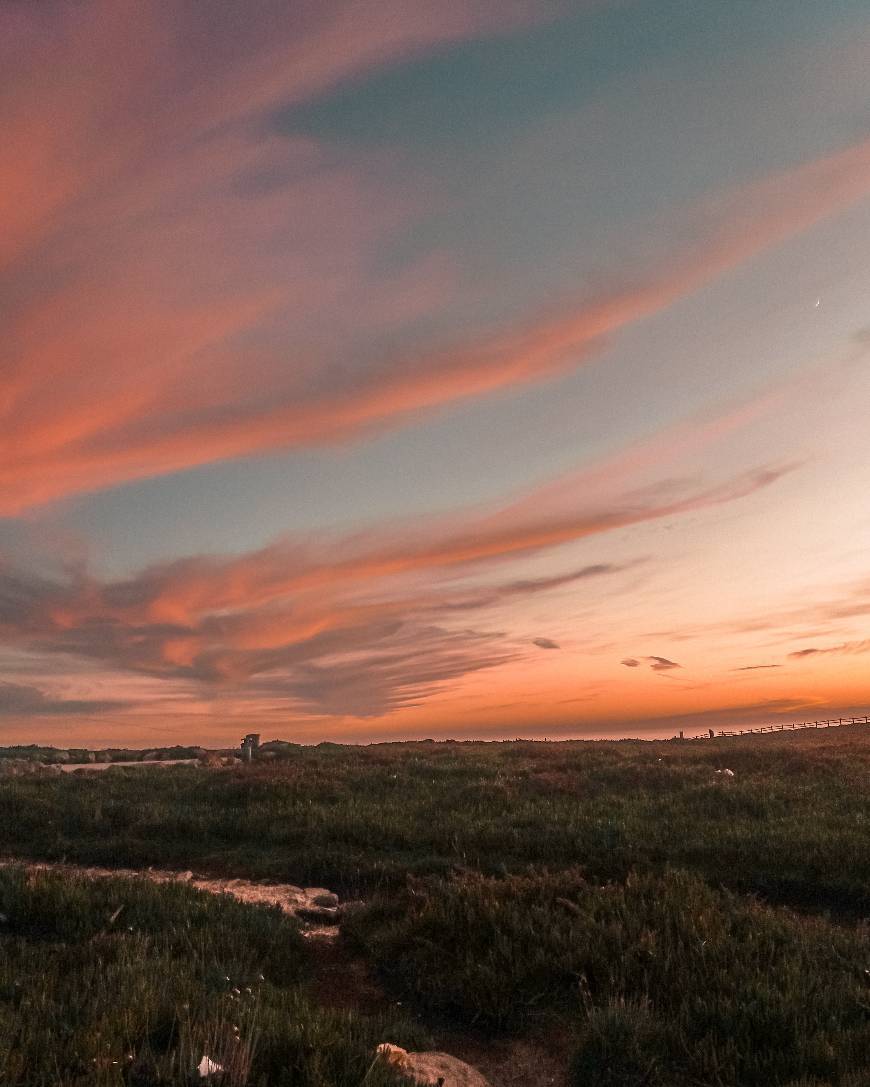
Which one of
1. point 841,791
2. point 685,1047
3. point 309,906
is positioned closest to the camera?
point 685,1047

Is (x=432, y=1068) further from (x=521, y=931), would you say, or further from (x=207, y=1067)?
(x=521, y=931)

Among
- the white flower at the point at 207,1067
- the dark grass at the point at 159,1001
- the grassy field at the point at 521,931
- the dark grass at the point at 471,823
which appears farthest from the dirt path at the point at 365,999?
the white flower at the point at 207,1067

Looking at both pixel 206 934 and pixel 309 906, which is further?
pixel 309 906

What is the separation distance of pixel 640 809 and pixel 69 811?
1277cm

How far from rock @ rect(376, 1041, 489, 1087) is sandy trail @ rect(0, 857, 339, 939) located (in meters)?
3.94

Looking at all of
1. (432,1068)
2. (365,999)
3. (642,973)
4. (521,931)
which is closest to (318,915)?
(365,999)

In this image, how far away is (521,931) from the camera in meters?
8.05

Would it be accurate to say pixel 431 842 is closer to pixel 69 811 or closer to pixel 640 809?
pixel 640 809

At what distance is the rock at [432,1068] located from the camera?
5.26 metres

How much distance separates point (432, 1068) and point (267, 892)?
7.17m

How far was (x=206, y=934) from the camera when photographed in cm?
805

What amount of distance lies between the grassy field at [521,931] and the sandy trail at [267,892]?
1.51ft

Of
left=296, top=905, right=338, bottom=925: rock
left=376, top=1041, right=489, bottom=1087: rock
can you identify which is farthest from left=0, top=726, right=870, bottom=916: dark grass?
left=376, top=1041, right=489, bottom=1087: rock

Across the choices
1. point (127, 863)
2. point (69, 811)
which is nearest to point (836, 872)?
point (127, 863)
